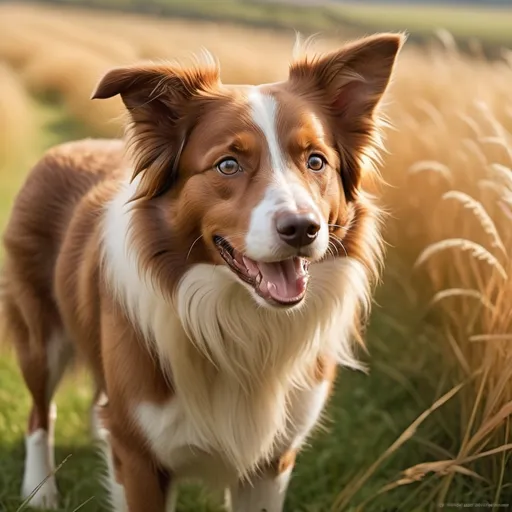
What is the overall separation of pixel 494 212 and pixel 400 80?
11.1 feet

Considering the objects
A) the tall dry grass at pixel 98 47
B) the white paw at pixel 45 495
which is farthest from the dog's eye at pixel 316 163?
the tall dry grass at pixel 98 47

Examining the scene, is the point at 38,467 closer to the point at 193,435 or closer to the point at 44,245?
the point at 44,245

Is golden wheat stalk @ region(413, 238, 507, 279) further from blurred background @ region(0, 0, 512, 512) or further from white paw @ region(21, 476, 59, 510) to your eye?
white paw @ region(21, 476, 59, 510)

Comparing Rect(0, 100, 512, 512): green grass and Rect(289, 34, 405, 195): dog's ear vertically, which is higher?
Rect(289, 34, 405, 195): dog's ear

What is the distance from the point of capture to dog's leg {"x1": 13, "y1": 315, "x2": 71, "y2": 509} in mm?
4207

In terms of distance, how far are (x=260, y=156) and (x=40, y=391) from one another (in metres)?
2.06

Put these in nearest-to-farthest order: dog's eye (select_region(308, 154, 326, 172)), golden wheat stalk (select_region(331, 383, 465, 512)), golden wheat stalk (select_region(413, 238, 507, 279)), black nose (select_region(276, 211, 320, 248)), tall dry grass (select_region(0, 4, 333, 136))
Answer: black nose (select_region(276, 211, 320, 248)) → dog's eye (select_region(308, 154, 326, 172)) → golden wheat stalk (select_region(331, 383, 465, 512)) → golden wheat stalk (select_region(413, 238, 507, 279)) → tall dry grass (select_region(0, 4, 333, 136))

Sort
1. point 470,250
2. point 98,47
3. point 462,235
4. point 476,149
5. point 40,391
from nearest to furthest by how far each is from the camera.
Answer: point 40,391, point 476,149, point 470,250, point 462,235, point 98,47

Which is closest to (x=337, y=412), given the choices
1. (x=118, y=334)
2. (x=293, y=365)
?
(x=293, y=365)

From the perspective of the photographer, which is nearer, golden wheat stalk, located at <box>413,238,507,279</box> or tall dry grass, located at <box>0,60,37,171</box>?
golden wheat stalk, located at <box>413,238,507,279</box>

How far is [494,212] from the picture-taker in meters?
4.61

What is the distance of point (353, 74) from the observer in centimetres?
327

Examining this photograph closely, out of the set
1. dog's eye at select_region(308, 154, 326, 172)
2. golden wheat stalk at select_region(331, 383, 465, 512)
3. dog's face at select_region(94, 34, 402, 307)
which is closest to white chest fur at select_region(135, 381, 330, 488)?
golden wheat stalk at select_region(331, 383, 465, 512)

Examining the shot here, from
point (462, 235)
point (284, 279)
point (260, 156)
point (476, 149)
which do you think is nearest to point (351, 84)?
point (260, 156)
